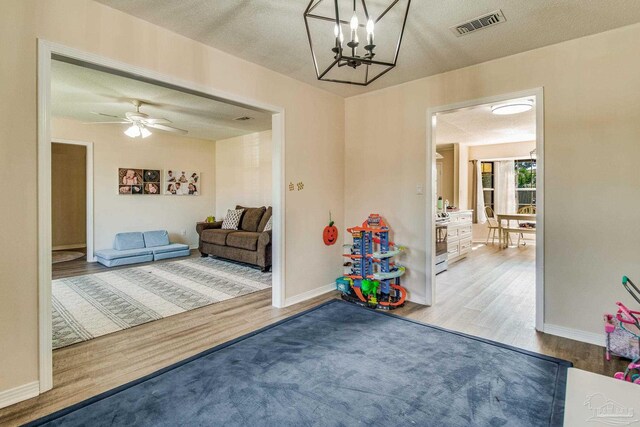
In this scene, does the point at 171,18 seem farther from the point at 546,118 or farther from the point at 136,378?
the point at 546,118

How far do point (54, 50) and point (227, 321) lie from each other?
2.53 meters

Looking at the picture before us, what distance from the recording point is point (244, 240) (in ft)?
17.9

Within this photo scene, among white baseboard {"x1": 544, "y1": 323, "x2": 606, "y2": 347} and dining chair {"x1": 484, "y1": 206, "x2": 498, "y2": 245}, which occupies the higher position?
dining chair {"x1": 484, "y1": 206, "x2": 498, "y2": 245}

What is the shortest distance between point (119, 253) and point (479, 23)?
616 cm

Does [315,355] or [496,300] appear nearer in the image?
[315,355]

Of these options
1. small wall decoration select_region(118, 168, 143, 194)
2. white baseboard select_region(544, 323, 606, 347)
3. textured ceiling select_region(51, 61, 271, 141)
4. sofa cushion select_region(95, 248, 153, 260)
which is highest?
textured ceiling select_region(51, 61, 271, 141)

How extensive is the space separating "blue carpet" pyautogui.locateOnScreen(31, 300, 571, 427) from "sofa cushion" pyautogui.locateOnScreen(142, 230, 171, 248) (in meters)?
4.55

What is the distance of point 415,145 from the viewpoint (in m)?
3.72

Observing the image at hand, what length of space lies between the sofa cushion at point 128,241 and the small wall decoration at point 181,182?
1.25 metres

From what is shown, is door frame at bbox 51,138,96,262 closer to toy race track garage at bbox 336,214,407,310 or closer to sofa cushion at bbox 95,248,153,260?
sofa cushion at bbox 95,248,153,260

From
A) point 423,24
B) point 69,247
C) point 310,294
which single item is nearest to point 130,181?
point 69,247

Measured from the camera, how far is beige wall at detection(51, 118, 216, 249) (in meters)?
6.12

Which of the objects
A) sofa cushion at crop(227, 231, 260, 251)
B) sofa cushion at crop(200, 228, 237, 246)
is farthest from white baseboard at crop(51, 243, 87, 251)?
sofa cushion at crop(227, 231, 260, 251)

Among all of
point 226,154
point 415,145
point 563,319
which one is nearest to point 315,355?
point 563,319
